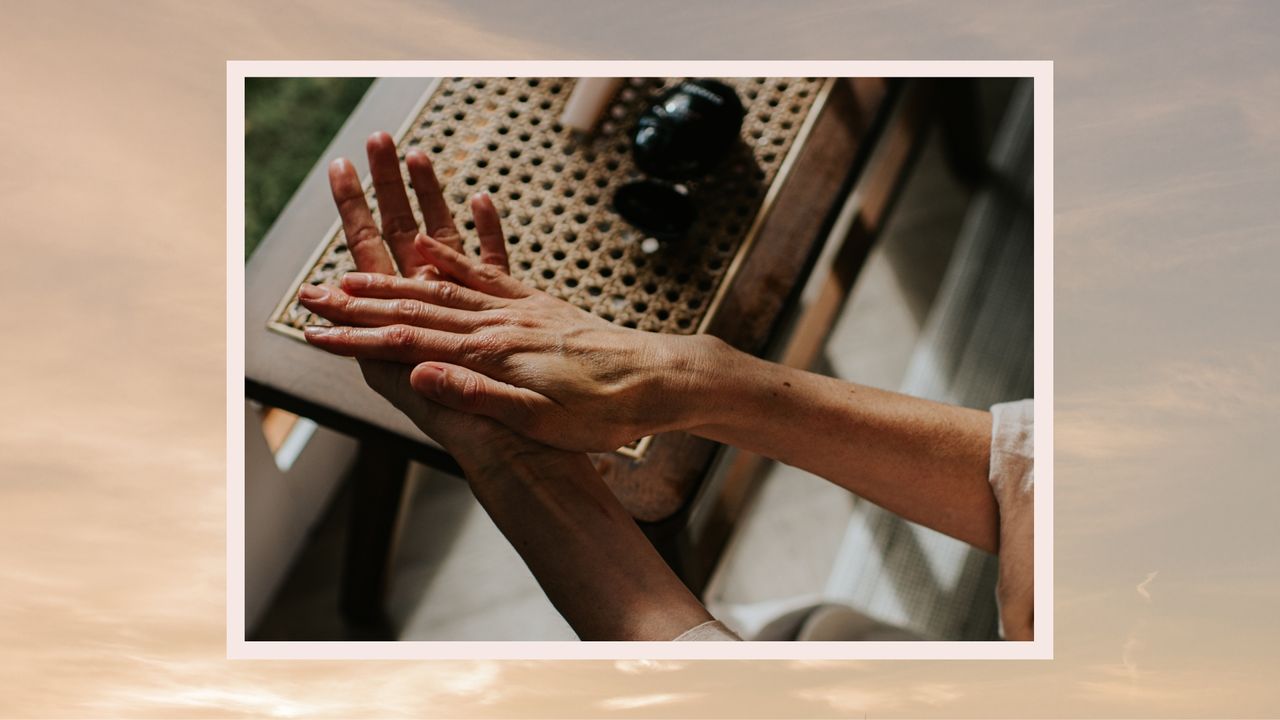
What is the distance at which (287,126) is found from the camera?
4.42ft

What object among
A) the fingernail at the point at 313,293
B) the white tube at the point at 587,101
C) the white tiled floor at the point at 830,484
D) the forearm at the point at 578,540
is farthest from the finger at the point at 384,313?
the white tiled floor at the point at 830,484

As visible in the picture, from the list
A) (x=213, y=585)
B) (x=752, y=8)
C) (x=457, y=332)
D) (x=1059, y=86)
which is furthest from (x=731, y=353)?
(x=213, y=585)

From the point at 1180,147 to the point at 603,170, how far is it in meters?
0.64

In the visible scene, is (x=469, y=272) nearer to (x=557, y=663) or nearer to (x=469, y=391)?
(x=469, y=391)

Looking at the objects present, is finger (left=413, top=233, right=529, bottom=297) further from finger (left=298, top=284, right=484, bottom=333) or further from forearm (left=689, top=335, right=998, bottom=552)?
forearm (left=689, top=335, right=998, bottom=552)

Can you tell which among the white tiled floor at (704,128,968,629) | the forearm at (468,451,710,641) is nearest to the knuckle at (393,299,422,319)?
the forearm at (468,451,710,641)

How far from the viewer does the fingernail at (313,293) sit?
928 millimetres

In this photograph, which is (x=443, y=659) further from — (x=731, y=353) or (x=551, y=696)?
(x=731, y=353)

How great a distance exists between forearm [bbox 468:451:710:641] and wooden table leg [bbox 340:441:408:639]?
1.07 ft

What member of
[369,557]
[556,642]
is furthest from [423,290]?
[369,557]

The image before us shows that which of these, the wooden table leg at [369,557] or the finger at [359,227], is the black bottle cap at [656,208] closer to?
the finger at [359,227]

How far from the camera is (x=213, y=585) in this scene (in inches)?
41.1

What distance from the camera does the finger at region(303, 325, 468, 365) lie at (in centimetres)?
90

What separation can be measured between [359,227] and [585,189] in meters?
0.23
